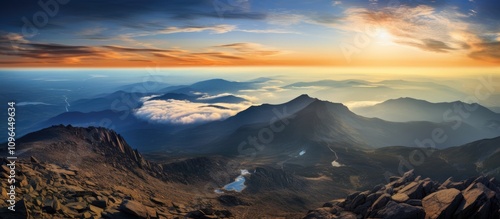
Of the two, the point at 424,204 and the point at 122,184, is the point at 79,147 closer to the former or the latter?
the point at 122,184

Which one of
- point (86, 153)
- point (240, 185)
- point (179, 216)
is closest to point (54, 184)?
point (179, 216)

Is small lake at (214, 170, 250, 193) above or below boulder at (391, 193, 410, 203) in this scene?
below

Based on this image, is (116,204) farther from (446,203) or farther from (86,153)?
(86,153)

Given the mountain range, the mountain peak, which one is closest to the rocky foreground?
the mountain range

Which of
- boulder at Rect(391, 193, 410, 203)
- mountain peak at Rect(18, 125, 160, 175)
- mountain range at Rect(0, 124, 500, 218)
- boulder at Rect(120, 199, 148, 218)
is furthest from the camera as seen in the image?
mountain peak at Rect(18, 125, 160, 175)

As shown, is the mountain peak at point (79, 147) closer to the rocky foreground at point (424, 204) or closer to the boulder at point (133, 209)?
the boulder at point (133, 209)

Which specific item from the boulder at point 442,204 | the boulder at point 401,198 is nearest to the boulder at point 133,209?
the boulder at point 401,198

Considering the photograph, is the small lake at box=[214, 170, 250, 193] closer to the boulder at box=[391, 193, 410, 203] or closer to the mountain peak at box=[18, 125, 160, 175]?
the mountain peak at box=[18, 125, 160, 175]

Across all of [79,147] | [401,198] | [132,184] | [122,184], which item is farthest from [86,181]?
[401,198]
